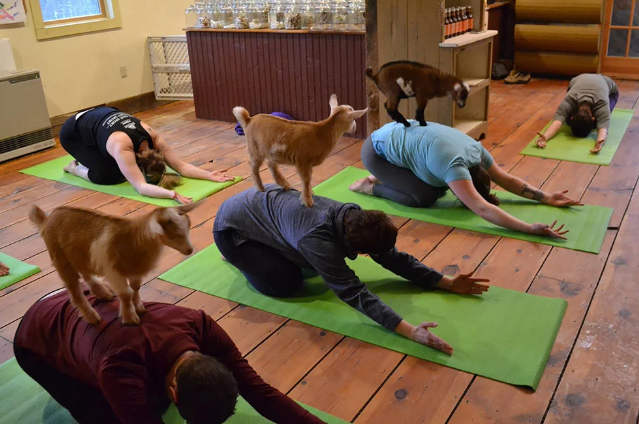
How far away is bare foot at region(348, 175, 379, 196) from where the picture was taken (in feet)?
13.0

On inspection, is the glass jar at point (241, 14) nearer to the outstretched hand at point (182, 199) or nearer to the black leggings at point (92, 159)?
the black leggings at point (92, 159)

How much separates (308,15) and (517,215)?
2823 millimetres

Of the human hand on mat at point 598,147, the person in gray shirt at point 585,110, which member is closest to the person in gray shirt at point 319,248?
the human hand on mat at point 598,147

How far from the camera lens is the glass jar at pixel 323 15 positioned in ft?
17.0

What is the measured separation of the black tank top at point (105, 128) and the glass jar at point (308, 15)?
1898mm

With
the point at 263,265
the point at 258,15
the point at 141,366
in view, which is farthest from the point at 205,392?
the point at 258,15

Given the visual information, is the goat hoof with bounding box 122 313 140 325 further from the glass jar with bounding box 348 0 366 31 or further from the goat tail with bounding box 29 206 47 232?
the glass jar with bounding box 348 0 366 31

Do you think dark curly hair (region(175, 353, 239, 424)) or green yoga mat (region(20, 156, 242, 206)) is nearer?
dark curly hair (region(175, 353, 239, 424))

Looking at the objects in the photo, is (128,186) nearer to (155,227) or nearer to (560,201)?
(560,201)

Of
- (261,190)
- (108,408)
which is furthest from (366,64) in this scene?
(108,408)

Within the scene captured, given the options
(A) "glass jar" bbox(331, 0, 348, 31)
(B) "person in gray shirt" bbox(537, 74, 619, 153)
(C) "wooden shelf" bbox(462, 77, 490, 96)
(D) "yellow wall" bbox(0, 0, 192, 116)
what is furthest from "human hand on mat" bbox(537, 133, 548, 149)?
(D) "yellow wall" bbox(0, 0, 192, 116)

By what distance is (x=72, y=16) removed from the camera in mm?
5914

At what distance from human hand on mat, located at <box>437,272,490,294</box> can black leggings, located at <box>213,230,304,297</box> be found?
69 centimetres

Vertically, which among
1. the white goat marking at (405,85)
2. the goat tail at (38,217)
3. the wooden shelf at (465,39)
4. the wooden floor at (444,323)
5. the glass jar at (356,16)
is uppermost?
the glass jar at (356,16)
